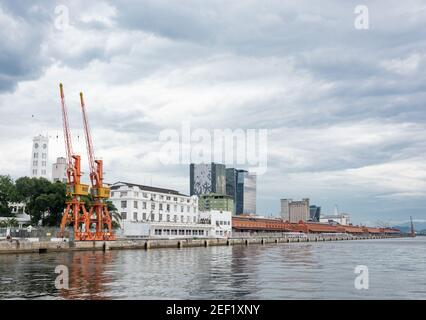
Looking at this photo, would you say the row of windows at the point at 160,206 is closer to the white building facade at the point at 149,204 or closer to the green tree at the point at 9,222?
the white building facade at the point at 149,204

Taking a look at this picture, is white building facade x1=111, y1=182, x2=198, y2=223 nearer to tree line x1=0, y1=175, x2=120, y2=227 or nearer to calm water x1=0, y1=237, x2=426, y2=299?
tree line x1=0, y1=175, x2=120, y2=227

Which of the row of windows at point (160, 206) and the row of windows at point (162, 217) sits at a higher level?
the row of windows at point (160, 206)

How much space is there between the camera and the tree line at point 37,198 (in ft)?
381

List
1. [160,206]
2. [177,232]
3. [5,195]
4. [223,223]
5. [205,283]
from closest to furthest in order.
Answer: [205,283] < [5,195] < [160,206] < [177,232] < [223,223]

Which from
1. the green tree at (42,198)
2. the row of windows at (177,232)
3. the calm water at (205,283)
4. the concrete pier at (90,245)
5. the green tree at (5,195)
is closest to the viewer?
the calm water at (205,283)

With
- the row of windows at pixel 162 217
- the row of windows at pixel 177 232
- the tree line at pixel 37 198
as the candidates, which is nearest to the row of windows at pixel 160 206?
the row of windows at pixel 162 217

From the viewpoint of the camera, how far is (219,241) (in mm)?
145375

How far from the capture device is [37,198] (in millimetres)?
114312

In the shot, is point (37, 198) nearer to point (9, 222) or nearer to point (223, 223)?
point (9, 222)

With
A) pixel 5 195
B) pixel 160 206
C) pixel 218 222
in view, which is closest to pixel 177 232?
pixel 160 206

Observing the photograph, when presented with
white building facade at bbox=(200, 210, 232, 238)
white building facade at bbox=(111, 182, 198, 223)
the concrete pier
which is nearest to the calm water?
the concrete pier

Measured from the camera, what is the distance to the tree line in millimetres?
116250
